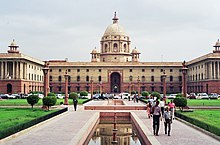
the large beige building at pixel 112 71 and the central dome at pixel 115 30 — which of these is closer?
the large beige building at pixel 112 71

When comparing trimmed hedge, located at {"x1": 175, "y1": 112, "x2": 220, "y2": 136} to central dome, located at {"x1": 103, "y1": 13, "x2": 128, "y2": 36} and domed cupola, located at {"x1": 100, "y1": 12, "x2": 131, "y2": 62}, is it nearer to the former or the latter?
domed cupola, located at {"x1": 100, "y1": 12, "x2": 131, "y2": 62}

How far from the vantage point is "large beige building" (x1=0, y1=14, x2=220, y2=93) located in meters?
62.5

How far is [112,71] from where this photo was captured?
79438 millimetres

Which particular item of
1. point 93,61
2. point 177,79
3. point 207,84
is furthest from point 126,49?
point 207,84

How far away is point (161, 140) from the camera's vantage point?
1334 centimetres

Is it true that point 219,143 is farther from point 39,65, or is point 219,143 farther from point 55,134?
point 39,65

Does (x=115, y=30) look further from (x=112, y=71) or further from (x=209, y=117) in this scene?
(x=209, y=117)

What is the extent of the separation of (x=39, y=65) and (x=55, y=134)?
6303 cm

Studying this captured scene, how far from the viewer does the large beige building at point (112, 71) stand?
2459 inches

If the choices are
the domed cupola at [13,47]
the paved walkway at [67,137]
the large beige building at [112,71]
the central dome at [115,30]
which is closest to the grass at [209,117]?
the paved walkway at [67,137]

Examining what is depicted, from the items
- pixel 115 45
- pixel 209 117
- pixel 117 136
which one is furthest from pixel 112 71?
pixel 117 136

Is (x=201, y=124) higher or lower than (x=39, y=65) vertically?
lower

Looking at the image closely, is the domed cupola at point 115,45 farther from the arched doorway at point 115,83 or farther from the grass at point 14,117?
the grass at point 14,117

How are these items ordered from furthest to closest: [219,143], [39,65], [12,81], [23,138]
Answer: [39,65] → [12,81] → [23,138] → [219,143]
